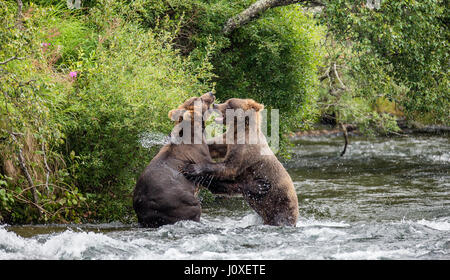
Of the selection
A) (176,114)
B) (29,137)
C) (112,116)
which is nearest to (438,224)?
(176,114)

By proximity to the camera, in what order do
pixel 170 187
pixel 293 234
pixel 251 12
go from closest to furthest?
pixel 293 234 → pixel 170 187 → pixel 251 12

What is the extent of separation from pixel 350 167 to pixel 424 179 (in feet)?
9.18

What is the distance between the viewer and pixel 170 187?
7.68 metres

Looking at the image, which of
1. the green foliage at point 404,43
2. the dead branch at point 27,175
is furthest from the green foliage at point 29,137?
the green foliage at point 404,43

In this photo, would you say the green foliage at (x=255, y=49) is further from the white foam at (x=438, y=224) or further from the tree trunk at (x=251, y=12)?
the white foam at (x=438, y=224)

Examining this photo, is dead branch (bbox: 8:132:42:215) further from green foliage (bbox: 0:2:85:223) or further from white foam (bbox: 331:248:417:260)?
white foam (bbox: 331:248:417:260)

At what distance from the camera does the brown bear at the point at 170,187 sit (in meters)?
7.65

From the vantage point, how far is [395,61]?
41.8 ft

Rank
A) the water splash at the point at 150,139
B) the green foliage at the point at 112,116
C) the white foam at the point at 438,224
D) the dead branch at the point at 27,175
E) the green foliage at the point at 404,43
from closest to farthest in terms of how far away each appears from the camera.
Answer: the dead branch at the point at 27,175
the white foam at the point at 438,224
the green foliage at the point at 112,116
the water splash at the point at 150,139
the green foliage at the point at 404,43

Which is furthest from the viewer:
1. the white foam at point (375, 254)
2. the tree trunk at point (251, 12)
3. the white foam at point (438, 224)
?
the tree trunk at point (251, 12)

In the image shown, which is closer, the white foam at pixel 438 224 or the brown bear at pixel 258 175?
the brown bear at pixel 258 175

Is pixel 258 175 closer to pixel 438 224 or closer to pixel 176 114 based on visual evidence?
pixel 176 114
